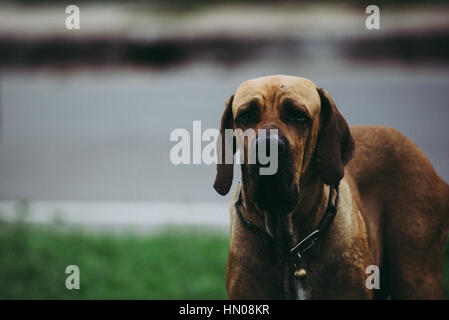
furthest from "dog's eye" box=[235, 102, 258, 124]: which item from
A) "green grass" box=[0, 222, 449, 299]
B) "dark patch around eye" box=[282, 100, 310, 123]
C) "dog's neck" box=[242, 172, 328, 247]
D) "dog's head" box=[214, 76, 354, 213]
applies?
"green grass" box=[0, 222, 449, 299]

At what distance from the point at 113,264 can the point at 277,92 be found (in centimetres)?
287

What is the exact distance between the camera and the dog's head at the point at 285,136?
2041mm

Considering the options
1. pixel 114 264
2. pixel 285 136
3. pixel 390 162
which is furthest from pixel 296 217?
pixel 114 264

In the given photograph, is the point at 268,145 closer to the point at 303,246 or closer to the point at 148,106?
the point at 303,246

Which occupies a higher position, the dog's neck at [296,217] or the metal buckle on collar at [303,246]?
the dog's neck at [296,217]

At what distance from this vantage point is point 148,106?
218 inches

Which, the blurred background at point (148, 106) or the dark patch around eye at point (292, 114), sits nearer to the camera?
the dark patch around eye at point (292, 114)

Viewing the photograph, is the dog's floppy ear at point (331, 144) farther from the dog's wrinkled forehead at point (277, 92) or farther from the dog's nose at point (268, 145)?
the dog's nose at point (268, 145)

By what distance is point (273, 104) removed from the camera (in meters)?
2.16

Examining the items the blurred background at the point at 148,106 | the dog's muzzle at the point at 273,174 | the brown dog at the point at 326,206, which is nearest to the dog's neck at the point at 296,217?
the brown dog at the point at 326,206

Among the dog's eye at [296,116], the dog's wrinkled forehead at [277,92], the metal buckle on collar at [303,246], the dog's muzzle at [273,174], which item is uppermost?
the dog's wrinkled forehead at [277,92]

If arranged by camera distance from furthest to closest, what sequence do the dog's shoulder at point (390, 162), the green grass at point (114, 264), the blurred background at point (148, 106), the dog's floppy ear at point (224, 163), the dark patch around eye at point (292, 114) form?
the green grass at point (114, 264) → the blurred background at point (148, 106) → the dog's shoulder at point (390, 162) → the dog's floppy ear at point (224, 163) → the dark patch around eye at point (292, 114)

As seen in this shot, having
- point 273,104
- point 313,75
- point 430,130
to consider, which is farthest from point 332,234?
point 313,75

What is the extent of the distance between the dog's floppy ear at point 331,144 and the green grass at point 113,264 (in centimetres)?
200
